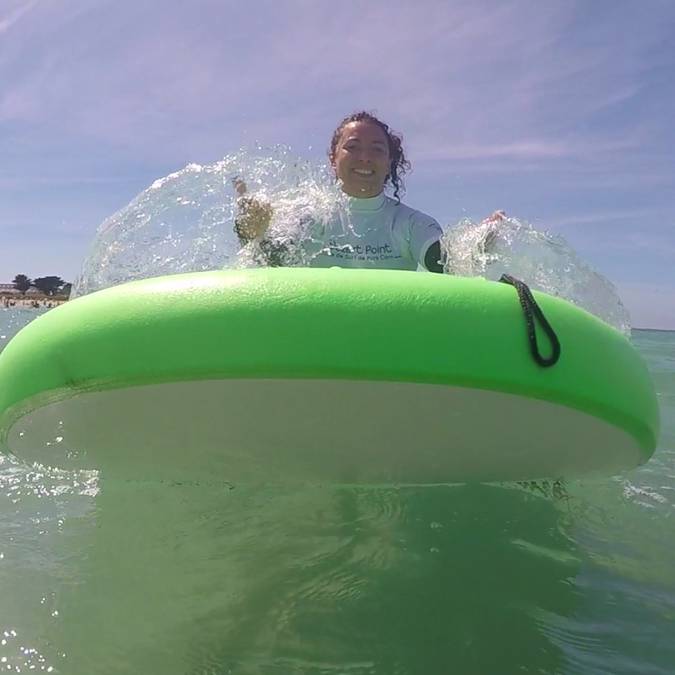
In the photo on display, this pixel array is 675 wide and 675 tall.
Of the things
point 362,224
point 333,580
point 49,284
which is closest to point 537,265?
point 362,224

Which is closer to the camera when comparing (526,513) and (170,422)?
(170,422)

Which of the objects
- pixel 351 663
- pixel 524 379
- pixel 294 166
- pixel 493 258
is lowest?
pixel 351 663

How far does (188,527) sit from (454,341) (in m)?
1.83

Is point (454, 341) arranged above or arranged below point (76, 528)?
above

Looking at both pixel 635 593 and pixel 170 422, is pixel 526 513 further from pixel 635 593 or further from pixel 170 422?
pixel 170 422

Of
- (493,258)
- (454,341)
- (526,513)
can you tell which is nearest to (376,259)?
(493,258)

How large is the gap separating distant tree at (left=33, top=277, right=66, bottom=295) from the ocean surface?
45860 mm

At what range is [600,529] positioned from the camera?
3559 mm

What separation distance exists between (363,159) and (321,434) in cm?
172

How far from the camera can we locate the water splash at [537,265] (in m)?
3.24

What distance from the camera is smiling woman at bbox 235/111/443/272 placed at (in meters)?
3.57

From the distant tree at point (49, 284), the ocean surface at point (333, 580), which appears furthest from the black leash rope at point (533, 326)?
the distant tree at point (49, 284)

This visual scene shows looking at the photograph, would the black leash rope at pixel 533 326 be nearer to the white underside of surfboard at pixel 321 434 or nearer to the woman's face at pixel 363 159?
the white underside of surfboard at pixel 321 434

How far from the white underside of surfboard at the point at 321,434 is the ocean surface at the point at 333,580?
368mm
